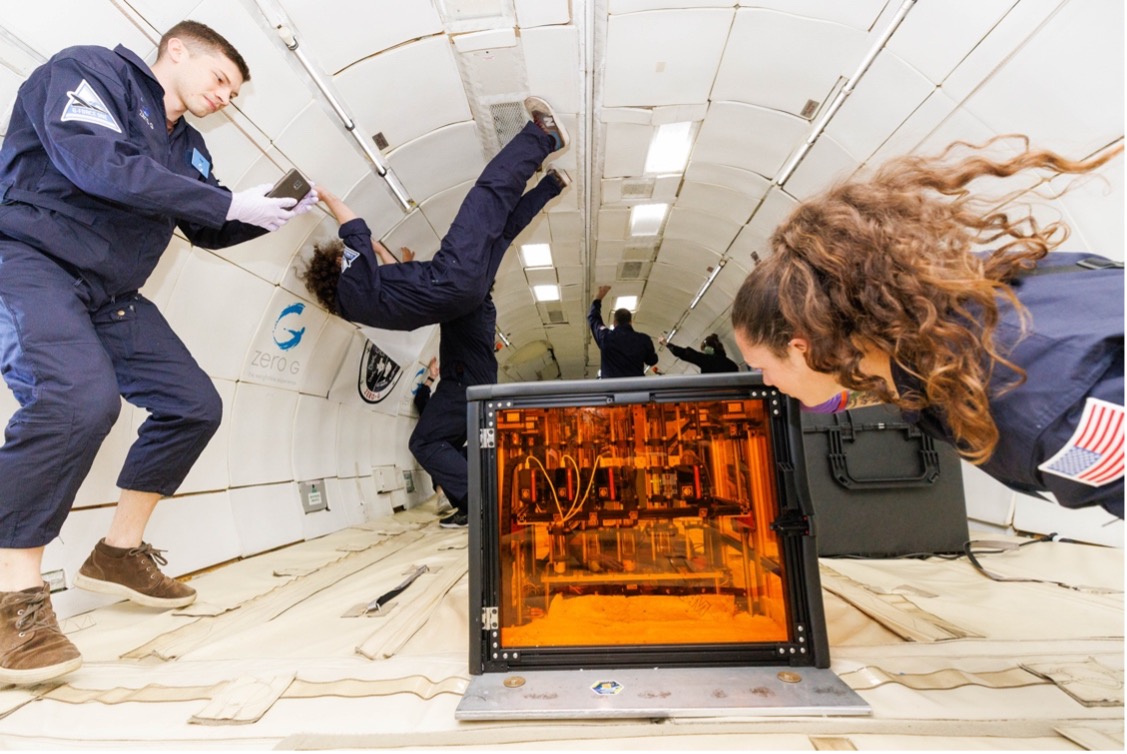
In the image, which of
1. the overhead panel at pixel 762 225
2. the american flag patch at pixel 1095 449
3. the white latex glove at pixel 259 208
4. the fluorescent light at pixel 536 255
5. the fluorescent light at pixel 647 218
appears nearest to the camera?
the american flag patch at pixel 1095 449

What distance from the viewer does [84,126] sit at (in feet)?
5.72

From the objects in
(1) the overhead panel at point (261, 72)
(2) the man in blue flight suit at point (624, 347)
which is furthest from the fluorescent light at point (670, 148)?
(1) the overhead panel at point (261, 72)

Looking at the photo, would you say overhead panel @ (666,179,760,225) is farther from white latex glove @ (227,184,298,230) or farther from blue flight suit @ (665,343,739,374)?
white latex glove @ (227,184,298,230)

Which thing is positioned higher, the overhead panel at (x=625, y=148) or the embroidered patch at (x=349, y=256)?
the overhead panel at (x=625, y=148)

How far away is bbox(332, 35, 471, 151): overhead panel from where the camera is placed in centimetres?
308

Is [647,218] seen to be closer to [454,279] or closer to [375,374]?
[454,279]

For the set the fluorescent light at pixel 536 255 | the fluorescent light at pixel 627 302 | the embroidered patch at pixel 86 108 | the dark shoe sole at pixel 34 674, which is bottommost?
the dark shoe sole at pixel 34 674

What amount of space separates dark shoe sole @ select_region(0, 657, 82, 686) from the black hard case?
337cm

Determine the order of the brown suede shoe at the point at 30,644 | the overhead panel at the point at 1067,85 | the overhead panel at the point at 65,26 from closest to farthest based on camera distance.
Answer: the brown suede shoe at the point at 30,644 < the overhead panel at the point at 65,26 < the overhead panel at the point at 1067,85

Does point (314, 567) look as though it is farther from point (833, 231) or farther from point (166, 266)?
point (833, 231)

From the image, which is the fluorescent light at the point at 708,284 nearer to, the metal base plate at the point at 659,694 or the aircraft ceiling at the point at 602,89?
the aircraft ceiling at the point at 602,89

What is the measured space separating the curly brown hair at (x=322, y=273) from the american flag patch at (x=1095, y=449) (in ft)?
13.5

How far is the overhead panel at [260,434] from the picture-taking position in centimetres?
385

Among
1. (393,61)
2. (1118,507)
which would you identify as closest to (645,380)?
(1118,507)
